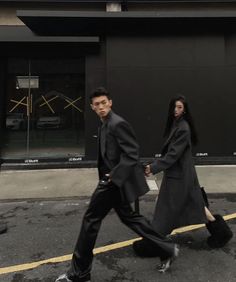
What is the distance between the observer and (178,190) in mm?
4273

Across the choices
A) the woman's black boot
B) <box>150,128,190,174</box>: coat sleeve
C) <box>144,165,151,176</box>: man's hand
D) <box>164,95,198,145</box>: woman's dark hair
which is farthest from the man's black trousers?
the woman's black boot

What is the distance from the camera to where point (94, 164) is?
10.0 metres

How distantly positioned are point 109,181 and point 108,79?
669 centimetres

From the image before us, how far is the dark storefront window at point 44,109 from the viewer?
10250mm

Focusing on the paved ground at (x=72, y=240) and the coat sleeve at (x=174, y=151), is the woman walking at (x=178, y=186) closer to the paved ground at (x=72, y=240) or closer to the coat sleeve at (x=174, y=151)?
the coat sleeve at (x=174, y=151)

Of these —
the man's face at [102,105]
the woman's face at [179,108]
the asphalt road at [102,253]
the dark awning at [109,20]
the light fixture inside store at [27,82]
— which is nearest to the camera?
the man's face at [102,105]

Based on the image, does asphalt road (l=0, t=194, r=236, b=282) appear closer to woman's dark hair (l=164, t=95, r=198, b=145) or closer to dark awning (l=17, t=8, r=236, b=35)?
woman's dark hair (l=164, t=95, r=198, b=145)

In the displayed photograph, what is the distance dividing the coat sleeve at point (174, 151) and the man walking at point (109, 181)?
1.40 feet

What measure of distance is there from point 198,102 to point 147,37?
2.13 m

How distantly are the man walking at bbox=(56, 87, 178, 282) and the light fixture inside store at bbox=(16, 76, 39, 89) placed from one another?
689 cm

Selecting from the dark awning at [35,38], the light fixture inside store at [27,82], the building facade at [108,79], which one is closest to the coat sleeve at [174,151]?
the building facade at [108,79]

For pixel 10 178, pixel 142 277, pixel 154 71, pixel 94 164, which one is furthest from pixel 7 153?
pixel 142 277

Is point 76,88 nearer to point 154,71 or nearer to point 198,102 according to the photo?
point 154,71

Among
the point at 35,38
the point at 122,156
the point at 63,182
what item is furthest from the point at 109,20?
the point at 122,156
